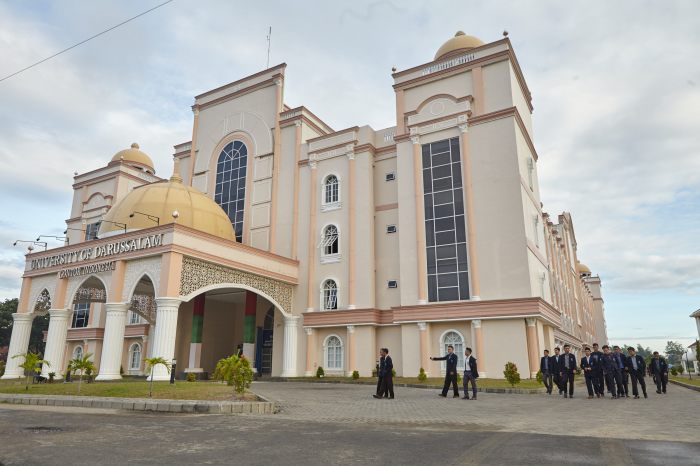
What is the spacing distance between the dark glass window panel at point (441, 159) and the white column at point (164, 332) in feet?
48.9

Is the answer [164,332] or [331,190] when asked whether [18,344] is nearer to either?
[164,332]

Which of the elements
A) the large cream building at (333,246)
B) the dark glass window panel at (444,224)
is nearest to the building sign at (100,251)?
the large cream building at (333,246)

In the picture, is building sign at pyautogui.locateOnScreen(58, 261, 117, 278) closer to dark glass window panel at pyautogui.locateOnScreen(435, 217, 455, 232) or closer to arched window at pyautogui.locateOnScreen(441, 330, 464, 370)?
dark glass window panel at pyautogui.locateOnScreen(435, 217, 455, 232)

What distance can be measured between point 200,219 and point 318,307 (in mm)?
8147

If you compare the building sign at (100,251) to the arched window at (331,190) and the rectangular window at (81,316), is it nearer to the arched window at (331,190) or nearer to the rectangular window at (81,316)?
the rectangular window at (81,316)

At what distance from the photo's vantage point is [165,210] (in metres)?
24.2

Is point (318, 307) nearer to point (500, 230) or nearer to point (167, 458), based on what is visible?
point (500, 230)

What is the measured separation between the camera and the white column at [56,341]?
2278 centimetres

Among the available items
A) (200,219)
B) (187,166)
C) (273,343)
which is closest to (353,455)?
(200,219)

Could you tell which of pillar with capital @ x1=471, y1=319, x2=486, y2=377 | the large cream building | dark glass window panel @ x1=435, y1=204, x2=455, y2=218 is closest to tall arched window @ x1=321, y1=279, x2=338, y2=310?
the large cream building

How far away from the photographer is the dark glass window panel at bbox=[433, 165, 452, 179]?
25656mm

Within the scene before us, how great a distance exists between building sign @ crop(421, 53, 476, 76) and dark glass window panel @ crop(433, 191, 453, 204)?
23.7 ft

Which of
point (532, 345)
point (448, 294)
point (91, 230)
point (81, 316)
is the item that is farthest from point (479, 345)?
point (91, 230)

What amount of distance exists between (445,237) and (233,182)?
15.1 meters
